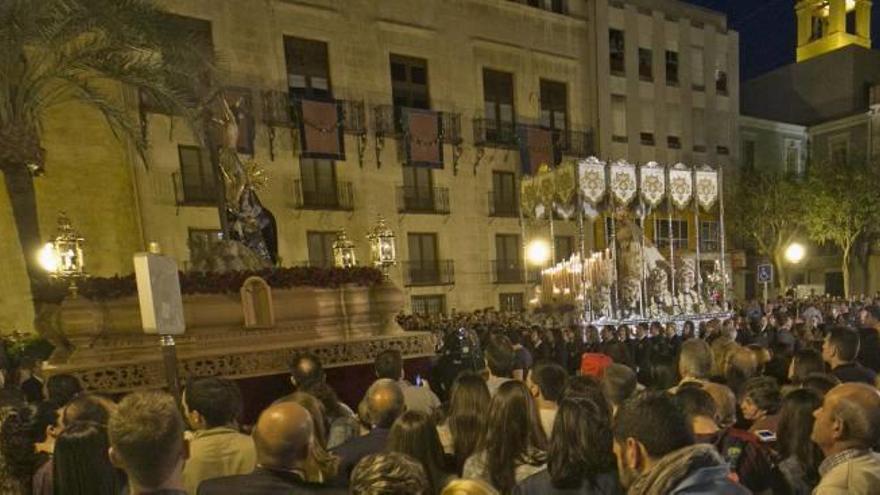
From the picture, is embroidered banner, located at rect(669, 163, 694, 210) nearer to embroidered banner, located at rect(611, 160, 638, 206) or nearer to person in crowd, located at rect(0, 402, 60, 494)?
embroidered banner, located at rect(611, 160, 638, 206)

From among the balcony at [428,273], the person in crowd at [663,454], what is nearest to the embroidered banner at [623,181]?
the balcony at [428,273]

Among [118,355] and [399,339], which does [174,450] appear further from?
[399,339]

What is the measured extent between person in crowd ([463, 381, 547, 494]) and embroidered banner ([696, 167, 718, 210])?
14.2m

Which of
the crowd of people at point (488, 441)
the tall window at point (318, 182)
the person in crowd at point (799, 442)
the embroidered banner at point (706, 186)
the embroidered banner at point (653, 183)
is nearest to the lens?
the crowd of people at point (488, 441)

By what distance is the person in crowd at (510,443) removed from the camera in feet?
9.82

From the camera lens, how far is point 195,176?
696 inches

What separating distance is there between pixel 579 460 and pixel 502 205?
21.2 metres

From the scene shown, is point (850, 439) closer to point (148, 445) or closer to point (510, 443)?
point (510, 443)

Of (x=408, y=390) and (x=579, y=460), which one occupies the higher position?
(x=579, y=460)

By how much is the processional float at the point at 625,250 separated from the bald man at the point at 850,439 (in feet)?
37.4

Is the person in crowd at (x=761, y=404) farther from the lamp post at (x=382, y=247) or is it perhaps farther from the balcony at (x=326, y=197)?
the balcony at (x=326, y=197)

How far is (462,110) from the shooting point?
22406mm

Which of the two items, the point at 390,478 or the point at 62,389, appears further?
the point at 62,389

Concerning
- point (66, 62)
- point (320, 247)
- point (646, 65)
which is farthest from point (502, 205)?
point (66, 62)
